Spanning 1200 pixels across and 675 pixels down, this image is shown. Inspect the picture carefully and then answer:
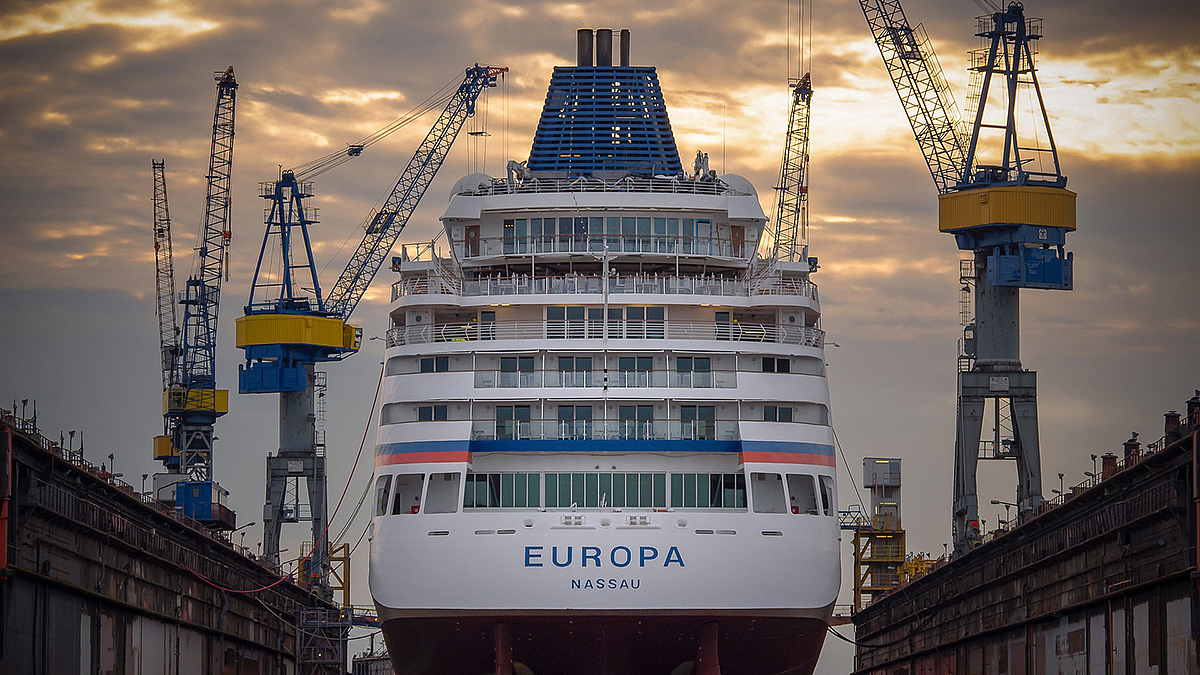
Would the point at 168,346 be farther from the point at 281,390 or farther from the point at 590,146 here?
the point at 590,146

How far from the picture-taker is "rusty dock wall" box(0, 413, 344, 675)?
2100 inches

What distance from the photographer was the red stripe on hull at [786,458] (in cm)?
6831

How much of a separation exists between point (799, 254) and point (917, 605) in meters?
29.9

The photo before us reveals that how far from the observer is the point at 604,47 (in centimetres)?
8969

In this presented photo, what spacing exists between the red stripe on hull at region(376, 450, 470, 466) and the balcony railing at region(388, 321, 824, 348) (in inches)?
212

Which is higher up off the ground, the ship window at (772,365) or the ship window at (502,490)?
the ship window at (772,365)

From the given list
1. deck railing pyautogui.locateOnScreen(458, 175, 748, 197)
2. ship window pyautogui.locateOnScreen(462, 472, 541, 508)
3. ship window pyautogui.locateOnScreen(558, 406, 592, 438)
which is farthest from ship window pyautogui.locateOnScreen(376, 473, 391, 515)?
deck railing pyautogui.locateOnScreen(458, 175, 748, 197)

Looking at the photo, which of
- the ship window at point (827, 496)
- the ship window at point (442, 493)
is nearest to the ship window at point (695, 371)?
the ship window at point (827, 496)

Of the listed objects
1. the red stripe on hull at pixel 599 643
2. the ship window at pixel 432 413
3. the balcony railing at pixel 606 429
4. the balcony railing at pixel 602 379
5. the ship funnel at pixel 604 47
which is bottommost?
the red stripe on hull at pixel 599 643

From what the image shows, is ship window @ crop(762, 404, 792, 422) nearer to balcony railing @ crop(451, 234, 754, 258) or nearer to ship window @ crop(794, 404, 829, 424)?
ship window @ crop(794, 404, 829, 424)

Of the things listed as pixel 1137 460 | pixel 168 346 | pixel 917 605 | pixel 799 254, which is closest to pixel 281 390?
pixel 168 346

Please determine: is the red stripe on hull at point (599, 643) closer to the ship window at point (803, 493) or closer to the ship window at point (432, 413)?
the ship window at point (803, 493)

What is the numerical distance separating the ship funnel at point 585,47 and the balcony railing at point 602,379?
2322 cm

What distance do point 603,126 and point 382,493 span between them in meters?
22.5
